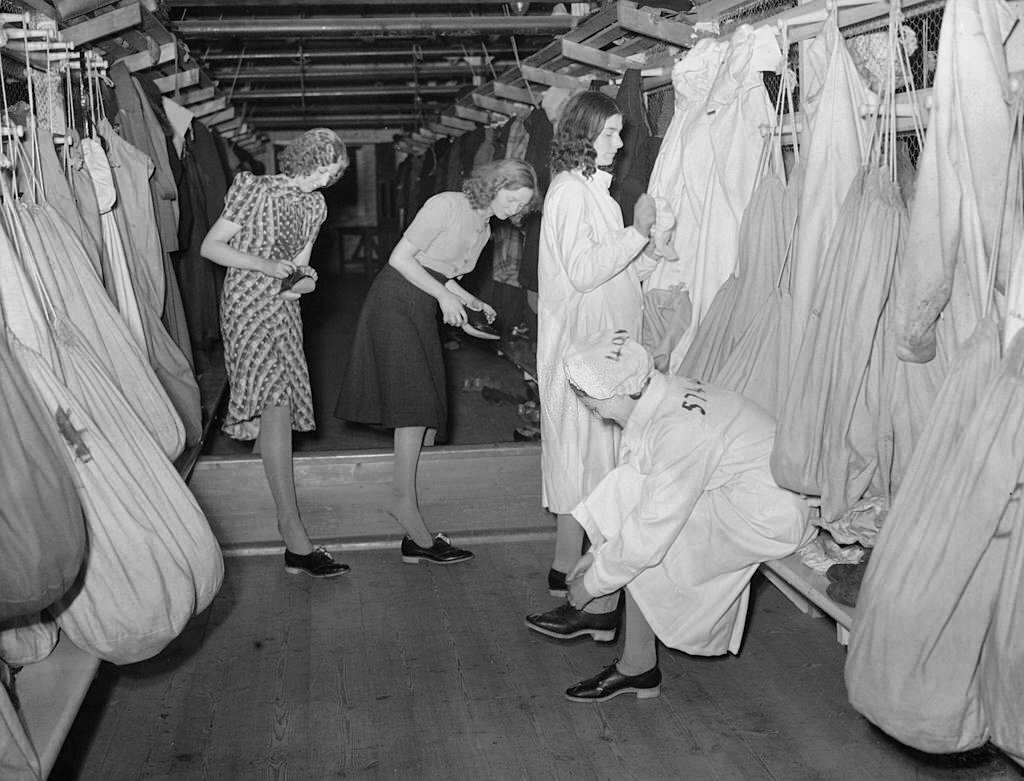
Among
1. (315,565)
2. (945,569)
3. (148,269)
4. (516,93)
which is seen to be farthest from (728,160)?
(516,93)

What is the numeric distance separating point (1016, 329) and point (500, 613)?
214 centimetres

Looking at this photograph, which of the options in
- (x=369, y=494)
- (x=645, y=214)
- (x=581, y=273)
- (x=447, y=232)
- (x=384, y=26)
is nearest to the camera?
(x=645, y=214)

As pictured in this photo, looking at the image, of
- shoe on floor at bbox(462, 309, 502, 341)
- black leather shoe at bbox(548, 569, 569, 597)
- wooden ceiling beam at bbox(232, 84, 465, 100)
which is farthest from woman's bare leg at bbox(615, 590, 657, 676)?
wooden ceiling beam at bbox(232, 84, 465, 100)

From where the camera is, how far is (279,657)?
3.27 meters

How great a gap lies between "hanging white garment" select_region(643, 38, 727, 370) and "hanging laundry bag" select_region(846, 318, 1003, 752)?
156 cm

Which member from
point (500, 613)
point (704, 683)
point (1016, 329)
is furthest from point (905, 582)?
point (500, 613)

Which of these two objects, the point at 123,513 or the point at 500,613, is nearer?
the point at 123,513

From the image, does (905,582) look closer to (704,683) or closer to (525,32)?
(704,683)

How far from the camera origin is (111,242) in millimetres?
3641

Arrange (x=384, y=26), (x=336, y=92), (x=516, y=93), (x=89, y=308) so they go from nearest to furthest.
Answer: (x=89, y=308)
(x=384, y=26)
(x=516, y=93)
(x=336, y=92)

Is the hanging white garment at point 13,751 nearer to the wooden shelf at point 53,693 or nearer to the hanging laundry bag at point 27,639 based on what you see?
the wooden shelf at point 53,693

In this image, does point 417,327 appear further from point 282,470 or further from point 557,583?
point 557,583

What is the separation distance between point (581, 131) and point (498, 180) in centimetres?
39

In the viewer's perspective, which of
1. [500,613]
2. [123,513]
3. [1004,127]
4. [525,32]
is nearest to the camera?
[1004,127]
